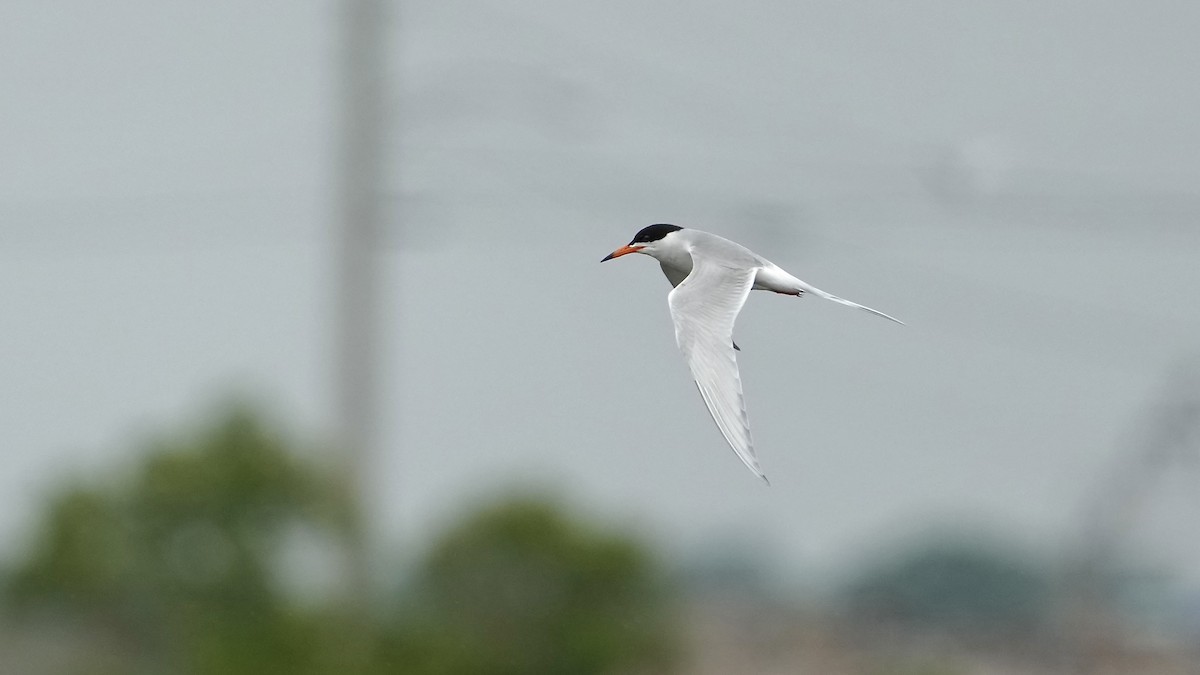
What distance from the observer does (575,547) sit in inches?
1612

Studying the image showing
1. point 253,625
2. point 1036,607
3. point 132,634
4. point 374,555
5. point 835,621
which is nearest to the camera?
point 374,555

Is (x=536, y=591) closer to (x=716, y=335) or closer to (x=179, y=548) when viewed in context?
(x=179, y=548)

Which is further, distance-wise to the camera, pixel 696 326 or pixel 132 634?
pixel 132 634

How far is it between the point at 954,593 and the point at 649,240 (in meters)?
61.5

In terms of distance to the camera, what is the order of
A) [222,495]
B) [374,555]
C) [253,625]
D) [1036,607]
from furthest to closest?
[1036,607]
[222,495]
[253,625]
[374,555]

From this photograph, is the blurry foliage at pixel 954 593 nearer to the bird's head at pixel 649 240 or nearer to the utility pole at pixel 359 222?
the utility pole at pixel 359 222

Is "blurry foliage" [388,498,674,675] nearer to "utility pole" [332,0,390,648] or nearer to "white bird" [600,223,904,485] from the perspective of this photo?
"utility pole" [332,0,390,648]

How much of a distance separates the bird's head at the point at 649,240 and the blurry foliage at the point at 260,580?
23425 millimetres

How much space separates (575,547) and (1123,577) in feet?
42.7

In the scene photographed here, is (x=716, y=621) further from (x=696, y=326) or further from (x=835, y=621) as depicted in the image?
(x=696, y=326)

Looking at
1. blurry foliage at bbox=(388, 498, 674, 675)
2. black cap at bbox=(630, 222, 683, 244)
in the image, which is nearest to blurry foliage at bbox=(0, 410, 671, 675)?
blurry foliage at bbox=(388, 498, 674, 675)

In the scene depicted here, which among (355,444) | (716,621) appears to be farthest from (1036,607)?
(355,444)

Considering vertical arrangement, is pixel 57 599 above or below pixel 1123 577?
above

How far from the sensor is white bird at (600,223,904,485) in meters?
4.98
